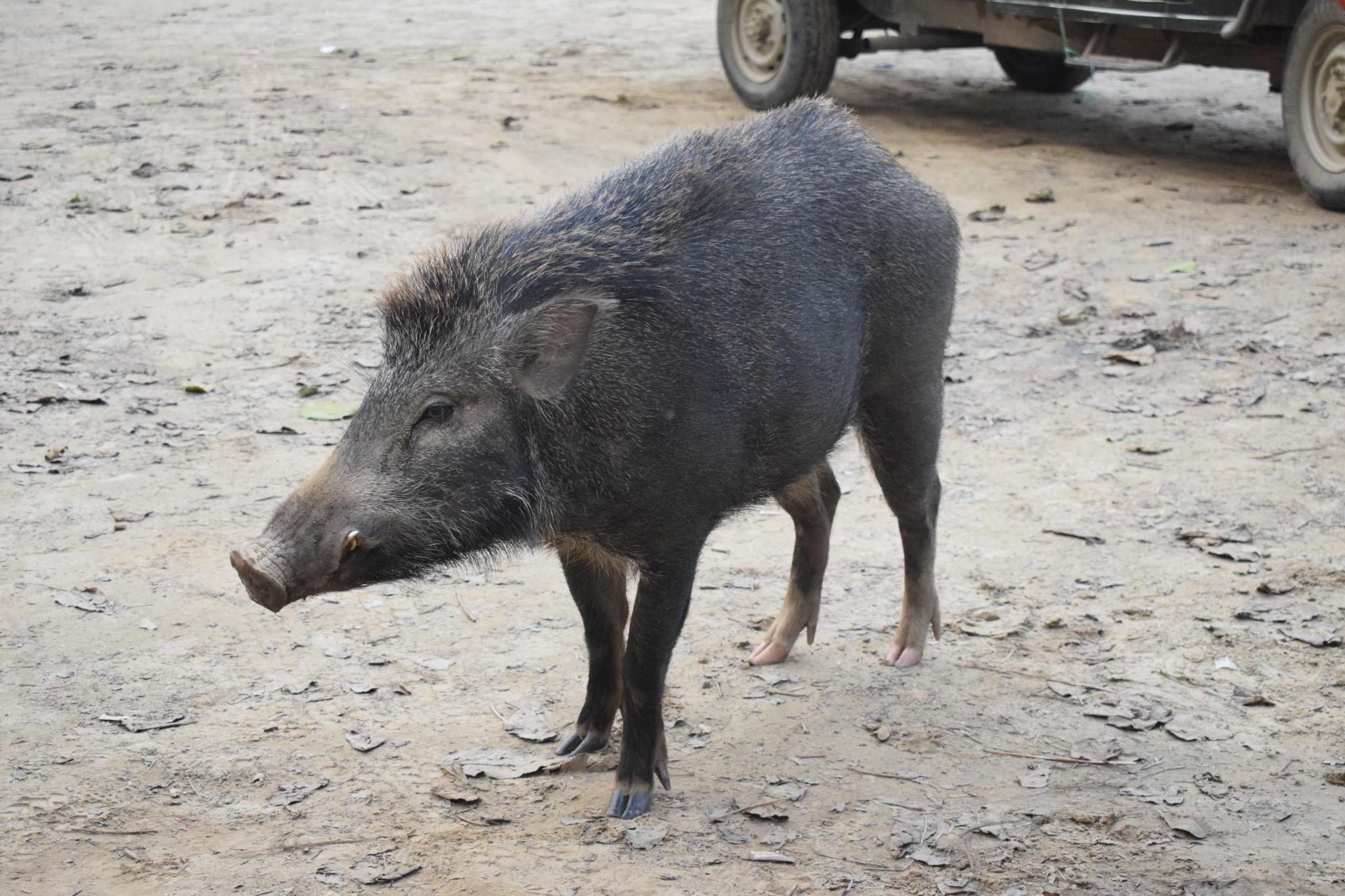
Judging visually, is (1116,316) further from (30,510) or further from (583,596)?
(30,510)

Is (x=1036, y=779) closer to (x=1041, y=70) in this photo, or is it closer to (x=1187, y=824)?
(x=1187, y=824)

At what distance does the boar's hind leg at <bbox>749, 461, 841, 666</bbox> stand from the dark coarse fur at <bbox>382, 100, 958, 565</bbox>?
399mm

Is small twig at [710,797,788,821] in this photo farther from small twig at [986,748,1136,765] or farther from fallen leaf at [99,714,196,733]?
fallen leaf at [99,714,196,733]

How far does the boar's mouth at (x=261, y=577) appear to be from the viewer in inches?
111

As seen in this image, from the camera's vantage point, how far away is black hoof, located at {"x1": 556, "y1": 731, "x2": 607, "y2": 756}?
3643 mm

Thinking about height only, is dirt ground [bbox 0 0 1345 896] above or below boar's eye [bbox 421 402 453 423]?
below

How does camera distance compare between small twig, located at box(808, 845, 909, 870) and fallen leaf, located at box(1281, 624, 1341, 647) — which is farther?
fallen leaf, located at box(1281, 624, 1341, 647)

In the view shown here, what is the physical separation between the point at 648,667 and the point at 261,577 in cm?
99

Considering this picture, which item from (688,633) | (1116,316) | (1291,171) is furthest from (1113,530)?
(1291,171)

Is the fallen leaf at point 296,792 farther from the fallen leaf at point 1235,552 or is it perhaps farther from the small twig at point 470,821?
the fallen leaf at point 1235,552

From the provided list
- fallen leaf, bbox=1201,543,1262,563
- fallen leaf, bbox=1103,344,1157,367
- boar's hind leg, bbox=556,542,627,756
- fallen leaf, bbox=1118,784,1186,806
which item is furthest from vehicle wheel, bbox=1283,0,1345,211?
boar's hind leg, bbox=556,542,627,756

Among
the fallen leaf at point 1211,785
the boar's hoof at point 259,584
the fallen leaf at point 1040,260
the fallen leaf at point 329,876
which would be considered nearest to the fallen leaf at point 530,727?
the fallen leaf at point 329,876

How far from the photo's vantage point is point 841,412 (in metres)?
3.70

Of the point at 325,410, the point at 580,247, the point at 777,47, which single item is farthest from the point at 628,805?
the point at 777,47
